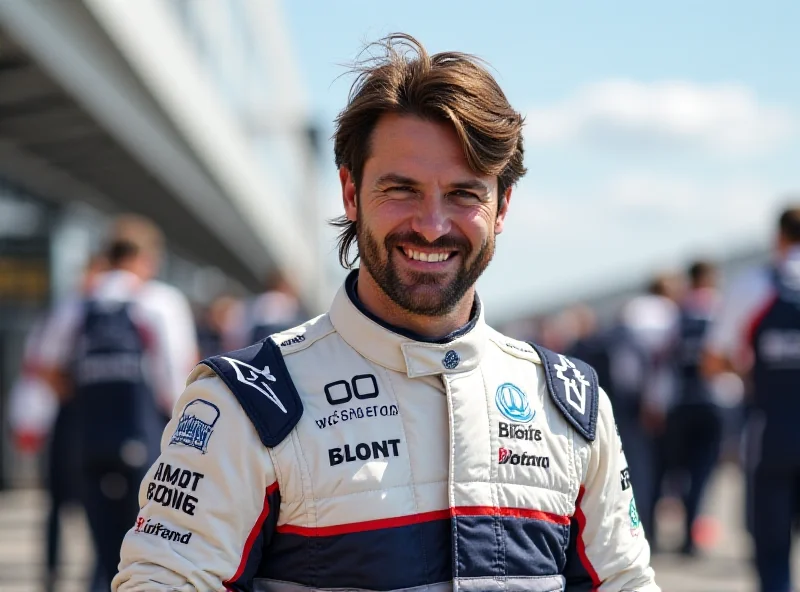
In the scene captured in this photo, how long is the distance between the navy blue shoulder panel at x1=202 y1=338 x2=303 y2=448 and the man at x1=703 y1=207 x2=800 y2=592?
13.2ft

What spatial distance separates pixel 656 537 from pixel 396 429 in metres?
8.17

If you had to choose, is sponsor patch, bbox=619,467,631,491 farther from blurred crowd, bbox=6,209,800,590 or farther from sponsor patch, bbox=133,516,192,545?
blurred crowd, bbox=6,209,800,590

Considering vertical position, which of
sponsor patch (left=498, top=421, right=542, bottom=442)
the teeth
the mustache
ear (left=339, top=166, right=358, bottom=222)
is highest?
ear (left=339, top=166, right=358, bottom=222)

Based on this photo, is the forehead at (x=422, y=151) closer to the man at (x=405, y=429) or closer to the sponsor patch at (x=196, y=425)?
the man at (x=405, y=429)

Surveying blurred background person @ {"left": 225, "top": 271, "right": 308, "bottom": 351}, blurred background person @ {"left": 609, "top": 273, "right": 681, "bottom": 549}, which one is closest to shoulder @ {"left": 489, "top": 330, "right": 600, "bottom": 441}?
blurred background person @ {"left": 225, "top": 271, "right": 308, "bottom": 351}

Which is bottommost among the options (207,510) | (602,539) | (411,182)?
(602,539)

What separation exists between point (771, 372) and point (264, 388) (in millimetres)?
4208

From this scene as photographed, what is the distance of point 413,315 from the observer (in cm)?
242

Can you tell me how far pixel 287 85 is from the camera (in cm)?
5534

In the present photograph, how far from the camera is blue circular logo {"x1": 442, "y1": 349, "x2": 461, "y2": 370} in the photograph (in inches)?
93.9

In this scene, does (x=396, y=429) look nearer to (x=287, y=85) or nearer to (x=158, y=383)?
(x=158, y=383)

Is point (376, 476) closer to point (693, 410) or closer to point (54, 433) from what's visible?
point (54, 433)

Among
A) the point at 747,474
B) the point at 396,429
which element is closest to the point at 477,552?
the point at 396,429

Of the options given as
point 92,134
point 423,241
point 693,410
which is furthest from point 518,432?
point 92,134
